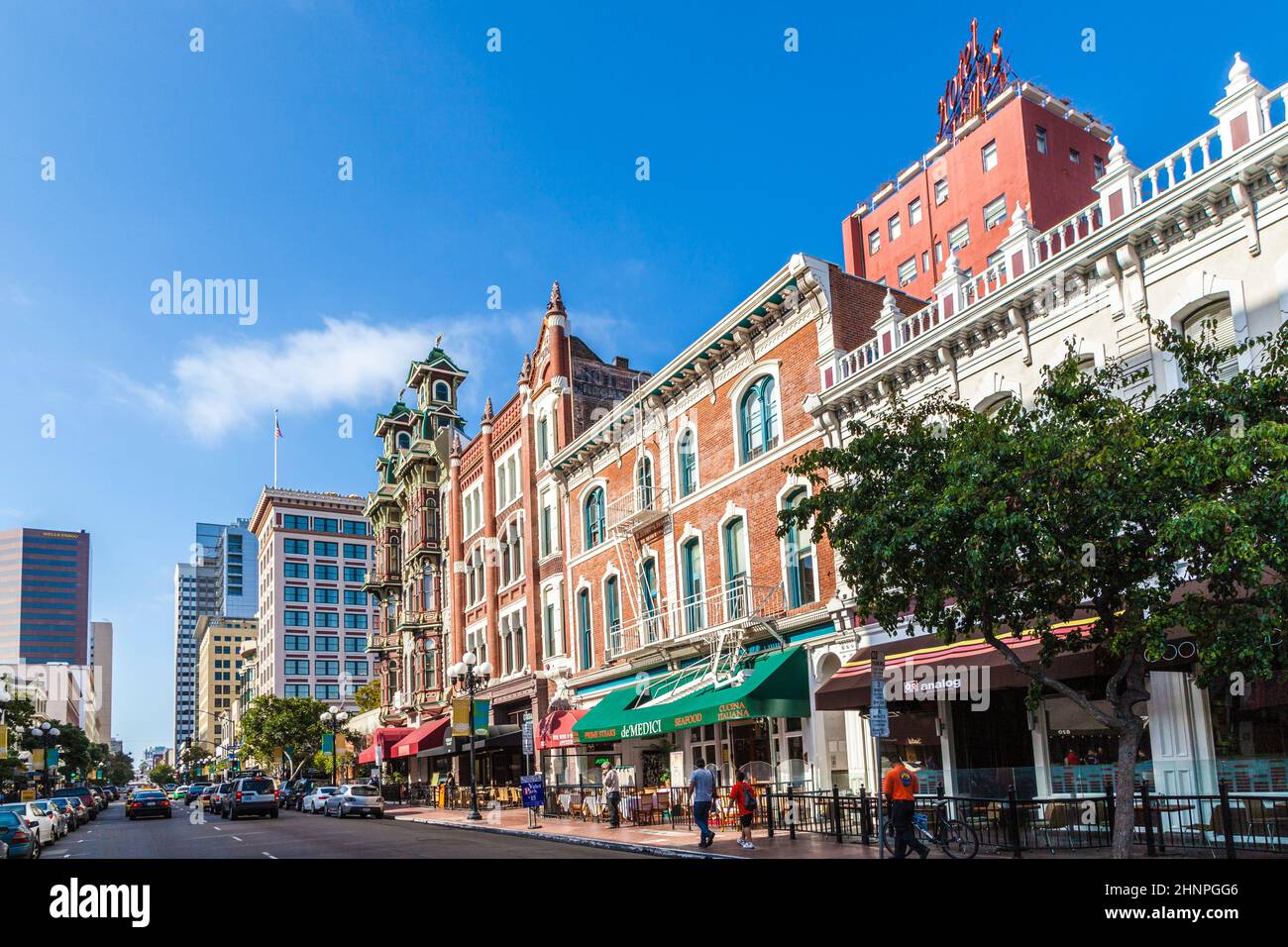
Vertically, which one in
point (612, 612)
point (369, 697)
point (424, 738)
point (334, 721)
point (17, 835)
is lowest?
point (17, 835)

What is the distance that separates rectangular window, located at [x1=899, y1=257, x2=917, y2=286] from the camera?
54.8 metres

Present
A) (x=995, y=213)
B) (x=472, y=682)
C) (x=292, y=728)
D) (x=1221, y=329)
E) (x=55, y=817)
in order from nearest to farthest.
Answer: (x=1221, y=329) → (x=472, y=682) → (x=55, y=817) → (x=995, y=213) → (x=292, y=728)

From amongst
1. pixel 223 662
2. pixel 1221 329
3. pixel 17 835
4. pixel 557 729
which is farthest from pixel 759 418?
pixel 223 662

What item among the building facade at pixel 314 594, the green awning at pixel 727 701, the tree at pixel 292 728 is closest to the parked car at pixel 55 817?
the green awning at pixel 727 701

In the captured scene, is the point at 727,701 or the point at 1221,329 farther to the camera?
the point at 727,701

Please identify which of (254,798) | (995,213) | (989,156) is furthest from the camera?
(989,156)

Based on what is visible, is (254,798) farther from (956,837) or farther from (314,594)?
(314,594)

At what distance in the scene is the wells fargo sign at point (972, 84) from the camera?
5344 centimetres

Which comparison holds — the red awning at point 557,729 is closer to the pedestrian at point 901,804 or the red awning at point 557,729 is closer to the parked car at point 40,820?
the parked car at point 40,820

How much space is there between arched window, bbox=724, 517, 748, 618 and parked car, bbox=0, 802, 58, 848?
1720 cm

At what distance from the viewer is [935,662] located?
68.3ft

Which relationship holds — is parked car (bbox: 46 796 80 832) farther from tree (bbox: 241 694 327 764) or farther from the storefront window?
the storefront window

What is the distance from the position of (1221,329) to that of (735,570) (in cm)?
1464
